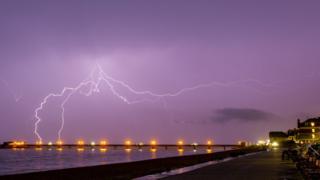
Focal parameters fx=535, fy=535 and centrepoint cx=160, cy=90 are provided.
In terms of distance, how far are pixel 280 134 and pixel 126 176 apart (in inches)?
6560

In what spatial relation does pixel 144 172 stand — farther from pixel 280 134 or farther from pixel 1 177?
pixel 280 134

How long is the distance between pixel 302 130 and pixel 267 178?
135m

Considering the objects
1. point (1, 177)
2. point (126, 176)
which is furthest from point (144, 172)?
point (1, 177)

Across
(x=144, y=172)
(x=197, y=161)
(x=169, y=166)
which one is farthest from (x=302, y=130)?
(x=144, y=172)

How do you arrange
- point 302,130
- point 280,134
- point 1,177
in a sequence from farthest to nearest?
point 280,134
point 302,130
point 1,177

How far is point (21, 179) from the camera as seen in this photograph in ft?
82.7

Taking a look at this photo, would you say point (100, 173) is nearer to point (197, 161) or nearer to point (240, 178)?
point (240, 178)

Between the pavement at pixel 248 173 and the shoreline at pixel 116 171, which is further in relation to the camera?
the pavement at pixel 248 173

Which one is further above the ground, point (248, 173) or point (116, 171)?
point (116, 171)

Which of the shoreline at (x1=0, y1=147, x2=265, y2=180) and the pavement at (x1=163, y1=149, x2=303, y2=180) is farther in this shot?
the pavement at (x1=163, y1=149, x2=303, y2=180)

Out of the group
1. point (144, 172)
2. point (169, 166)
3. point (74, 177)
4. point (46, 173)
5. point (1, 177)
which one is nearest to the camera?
point (1, 177)

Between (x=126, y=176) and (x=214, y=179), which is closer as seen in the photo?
(x=214, y=179)

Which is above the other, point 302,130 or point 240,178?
point 302,130

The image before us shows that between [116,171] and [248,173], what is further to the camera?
[116,171]
